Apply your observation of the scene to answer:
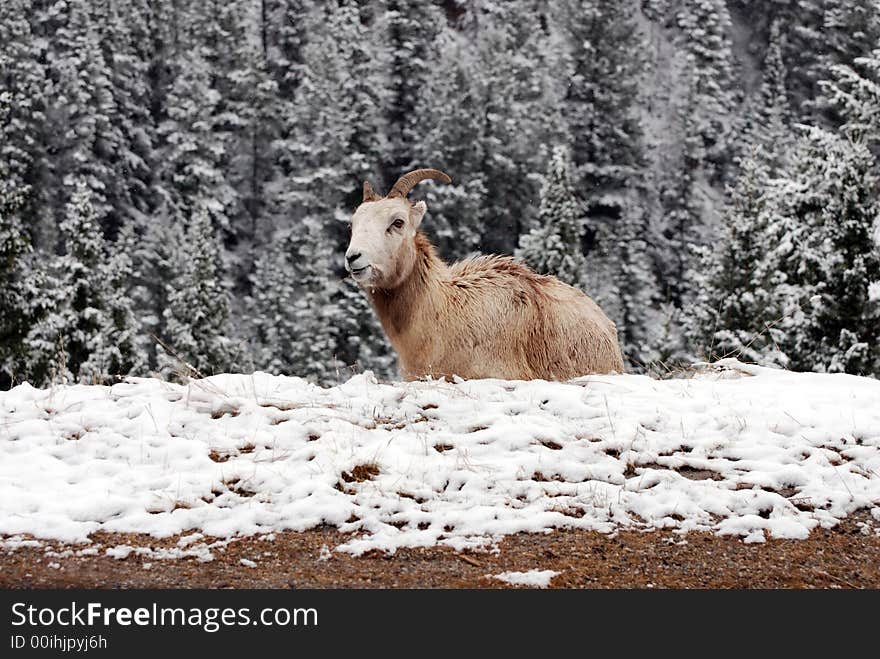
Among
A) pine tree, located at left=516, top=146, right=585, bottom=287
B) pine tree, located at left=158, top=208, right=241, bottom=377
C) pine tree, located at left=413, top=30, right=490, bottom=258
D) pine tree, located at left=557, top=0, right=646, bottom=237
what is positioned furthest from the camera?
pine tree, located at left=557, top=0, right=646, bottom=237

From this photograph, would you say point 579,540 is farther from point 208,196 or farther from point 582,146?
point 582,146

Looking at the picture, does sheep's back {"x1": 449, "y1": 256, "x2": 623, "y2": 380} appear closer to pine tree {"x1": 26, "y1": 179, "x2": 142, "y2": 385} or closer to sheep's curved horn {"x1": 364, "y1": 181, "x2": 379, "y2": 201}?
sheep's curved horn {"x1": 364, "y1": 181, "x2": 379, "y2": 201}

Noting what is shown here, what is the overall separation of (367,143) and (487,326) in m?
61.1

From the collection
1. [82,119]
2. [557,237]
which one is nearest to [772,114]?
[557,237]

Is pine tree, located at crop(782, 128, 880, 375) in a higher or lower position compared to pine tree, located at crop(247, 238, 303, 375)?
higher

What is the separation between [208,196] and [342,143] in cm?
1079

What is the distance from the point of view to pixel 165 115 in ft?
247

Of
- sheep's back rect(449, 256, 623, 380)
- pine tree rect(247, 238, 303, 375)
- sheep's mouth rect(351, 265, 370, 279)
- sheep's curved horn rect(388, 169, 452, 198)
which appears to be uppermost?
sheep's curved horn rect(388, 169, 452, 198)

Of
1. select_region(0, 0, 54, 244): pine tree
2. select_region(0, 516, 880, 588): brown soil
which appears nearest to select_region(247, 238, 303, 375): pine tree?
select_region(0, 0, 54, 244): pine tree

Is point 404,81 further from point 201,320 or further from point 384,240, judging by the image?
point 384,240

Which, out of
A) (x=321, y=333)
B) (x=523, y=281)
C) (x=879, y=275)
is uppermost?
(x=523, y=281)

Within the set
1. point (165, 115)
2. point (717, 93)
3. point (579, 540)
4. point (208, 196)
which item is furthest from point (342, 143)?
point (579, 540)

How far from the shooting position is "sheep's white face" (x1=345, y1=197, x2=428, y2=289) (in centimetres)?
963

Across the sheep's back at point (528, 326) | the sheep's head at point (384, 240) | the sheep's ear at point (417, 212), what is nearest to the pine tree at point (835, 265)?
the sheep's back at point (528, 326)
